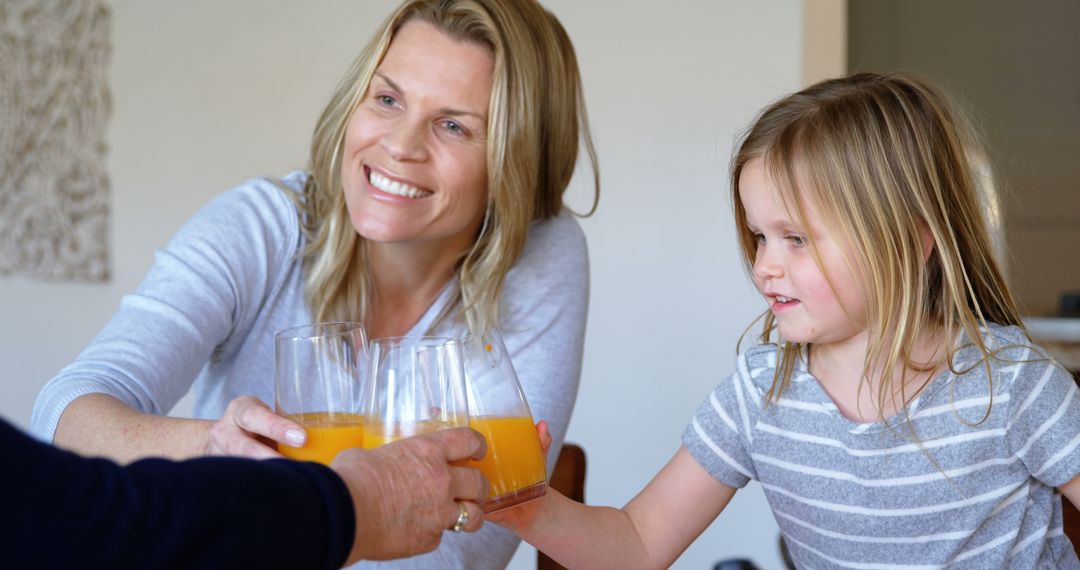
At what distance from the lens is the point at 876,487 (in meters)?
1.27

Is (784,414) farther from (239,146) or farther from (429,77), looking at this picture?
(239,146)

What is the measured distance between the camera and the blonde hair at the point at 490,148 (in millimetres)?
1645

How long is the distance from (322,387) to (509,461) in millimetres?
186

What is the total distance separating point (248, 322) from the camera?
1624mm

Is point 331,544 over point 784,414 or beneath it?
over

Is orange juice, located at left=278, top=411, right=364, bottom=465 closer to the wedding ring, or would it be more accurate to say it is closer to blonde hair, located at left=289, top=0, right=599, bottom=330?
the wedding ring

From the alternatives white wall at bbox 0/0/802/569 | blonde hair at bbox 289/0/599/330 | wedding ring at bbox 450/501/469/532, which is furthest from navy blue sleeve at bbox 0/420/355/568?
white wall at bbox 0/0/802/569

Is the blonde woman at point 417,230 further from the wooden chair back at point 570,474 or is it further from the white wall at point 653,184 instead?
the white wall at point 653,184

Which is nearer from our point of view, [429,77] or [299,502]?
[299,502]

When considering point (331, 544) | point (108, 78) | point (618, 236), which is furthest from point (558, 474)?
point (108, 78)

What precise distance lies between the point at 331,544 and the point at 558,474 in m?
0.89

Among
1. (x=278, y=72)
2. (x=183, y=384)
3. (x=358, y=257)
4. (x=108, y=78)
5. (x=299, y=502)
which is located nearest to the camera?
(x=299, y=502)

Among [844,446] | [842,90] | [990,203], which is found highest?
[842,90]

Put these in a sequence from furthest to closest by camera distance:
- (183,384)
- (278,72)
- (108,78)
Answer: (108,78) < (278,72) < (183,384)
